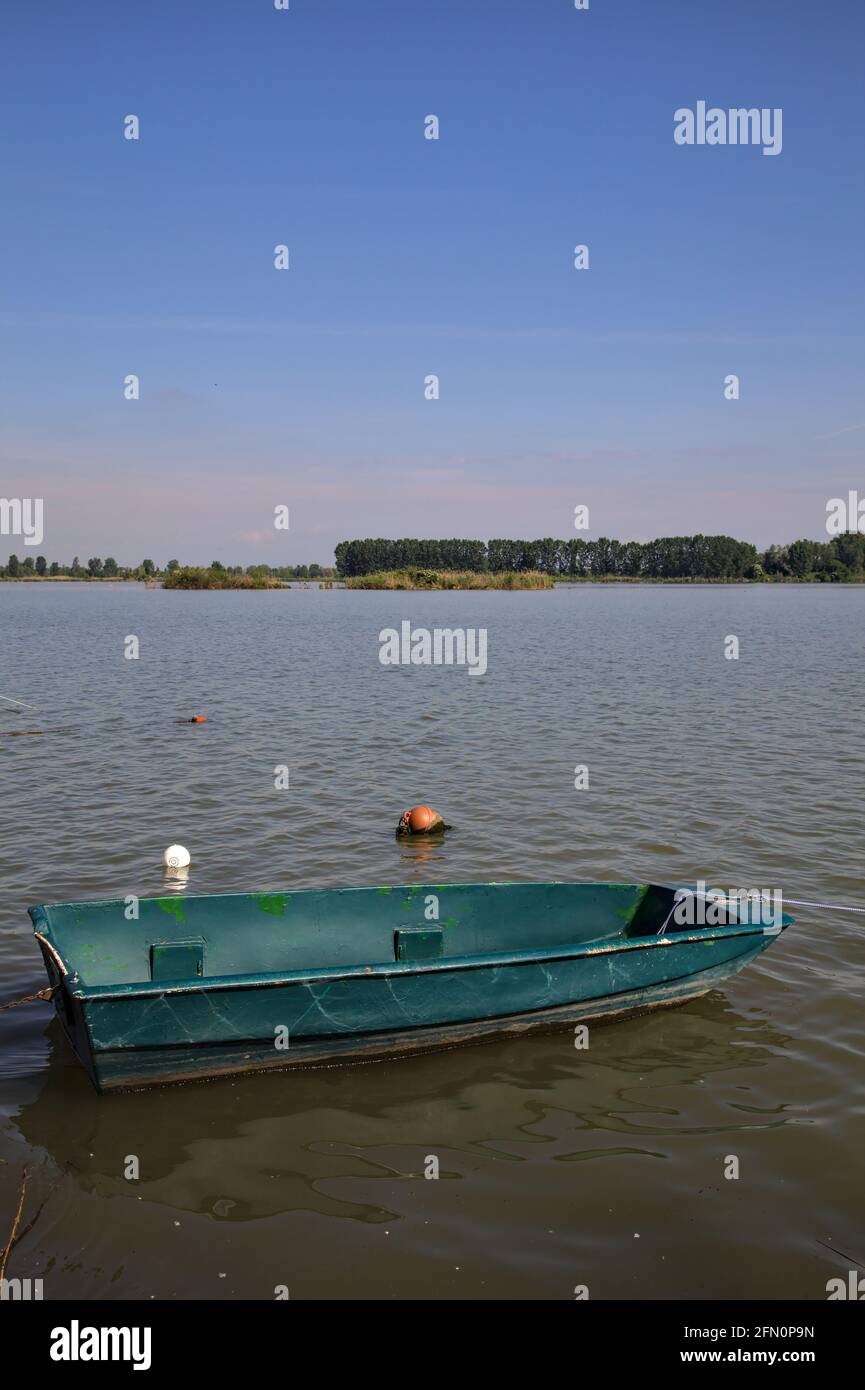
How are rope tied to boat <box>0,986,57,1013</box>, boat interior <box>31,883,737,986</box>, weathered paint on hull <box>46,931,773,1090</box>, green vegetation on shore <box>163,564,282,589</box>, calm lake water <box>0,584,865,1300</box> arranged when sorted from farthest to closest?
green vegetation on shore <box>163,564,282,589</box>, boat interior <box>31,883,737,986</box>, rope tied to boat <box>0,986,57,1013</box>, weathered paint on hull <box>46,931,773,1090</box>, calm lake water <box>0,584,865,1300</box>

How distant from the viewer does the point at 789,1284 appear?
5691 millimetres

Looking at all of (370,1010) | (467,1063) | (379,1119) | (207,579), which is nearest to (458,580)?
(207,579)

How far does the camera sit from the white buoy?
12.8m

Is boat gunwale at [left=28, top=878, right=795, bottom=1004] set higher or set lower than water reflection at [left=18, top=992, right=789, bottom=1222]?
higher

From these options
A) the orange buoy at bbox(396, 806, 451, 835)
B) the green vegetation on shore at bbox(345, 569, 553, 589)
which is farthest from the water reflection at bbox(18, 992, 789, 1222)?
the green vegetation on shore at bbox(345, 569, 553, 589)

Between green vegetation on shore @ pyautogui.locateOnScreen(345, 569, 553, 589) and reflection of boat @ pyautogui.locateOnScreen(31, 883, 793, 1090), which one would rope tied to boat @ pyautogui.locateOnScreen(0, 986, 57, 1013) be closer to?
reflection of boat @ pyautogui.locateOnScreen(31, 883, 793, 1090)

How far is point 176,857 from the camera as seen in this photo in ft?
41.9

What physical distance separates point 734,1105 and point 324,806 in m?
9.95

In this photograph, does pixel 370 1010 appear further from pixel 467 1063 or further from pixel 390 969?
pixel 467 1063

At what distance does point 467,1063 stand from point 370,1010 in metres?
1.05

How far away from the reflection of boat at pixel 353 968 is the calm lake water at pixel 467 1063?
351 mm

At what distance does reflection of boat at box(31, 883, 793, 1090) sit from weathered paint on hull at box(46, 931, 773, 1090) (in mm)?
13
